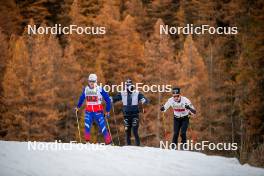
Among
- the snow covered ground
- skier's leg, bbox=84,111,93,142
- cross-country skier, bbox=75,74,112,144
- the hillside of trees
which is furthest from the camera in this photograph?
the hillside of trees

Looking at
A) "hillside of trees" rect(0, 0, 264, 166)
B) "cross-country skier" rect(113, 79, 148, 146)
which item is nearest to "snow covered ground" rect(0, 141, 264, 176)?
"cross-country skier" rect(113, 79, 148, 146)

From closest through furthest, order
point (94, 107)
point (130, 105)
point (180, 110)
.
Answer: point (94, 107) < point (130, 105) < point (180, 110)

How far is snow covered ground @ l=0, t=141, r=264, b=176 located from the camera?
332 inches

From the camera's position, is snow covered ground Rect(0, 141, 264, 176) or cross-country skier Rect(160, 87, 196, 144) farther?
cross-country skier Rect(160, 87, 196, 144)

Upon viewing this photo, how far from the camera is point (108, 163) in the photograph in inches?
356

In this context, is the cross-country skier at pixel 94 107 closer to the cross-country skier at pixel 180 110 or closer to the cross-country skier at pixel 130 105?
the cross-country skier at pixel 130 105

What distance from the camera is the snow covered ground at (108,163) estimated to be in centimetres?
845

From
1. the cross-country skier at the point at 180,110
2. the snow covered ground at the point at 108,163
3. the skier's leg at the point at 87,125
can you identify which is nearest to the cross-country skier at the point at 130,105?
the cross-country skier at the point at 180,110

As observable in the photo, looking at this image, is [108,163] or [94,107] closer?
[108,163]

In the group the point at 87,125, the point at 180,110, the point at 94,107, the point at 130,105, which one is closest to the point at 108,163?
the point at 87,125

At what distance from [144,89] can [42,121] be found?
837cm

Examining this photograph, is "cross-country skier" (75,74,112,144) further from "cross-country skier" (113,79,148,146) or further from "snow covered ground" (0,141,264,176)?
"snow covered ground" (0,141,264,176)

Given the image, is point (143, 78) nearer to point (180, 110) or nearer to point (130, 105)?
point (180, 110)

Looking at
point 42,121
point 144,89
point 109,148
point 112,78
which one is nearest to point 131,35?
point 112,78
